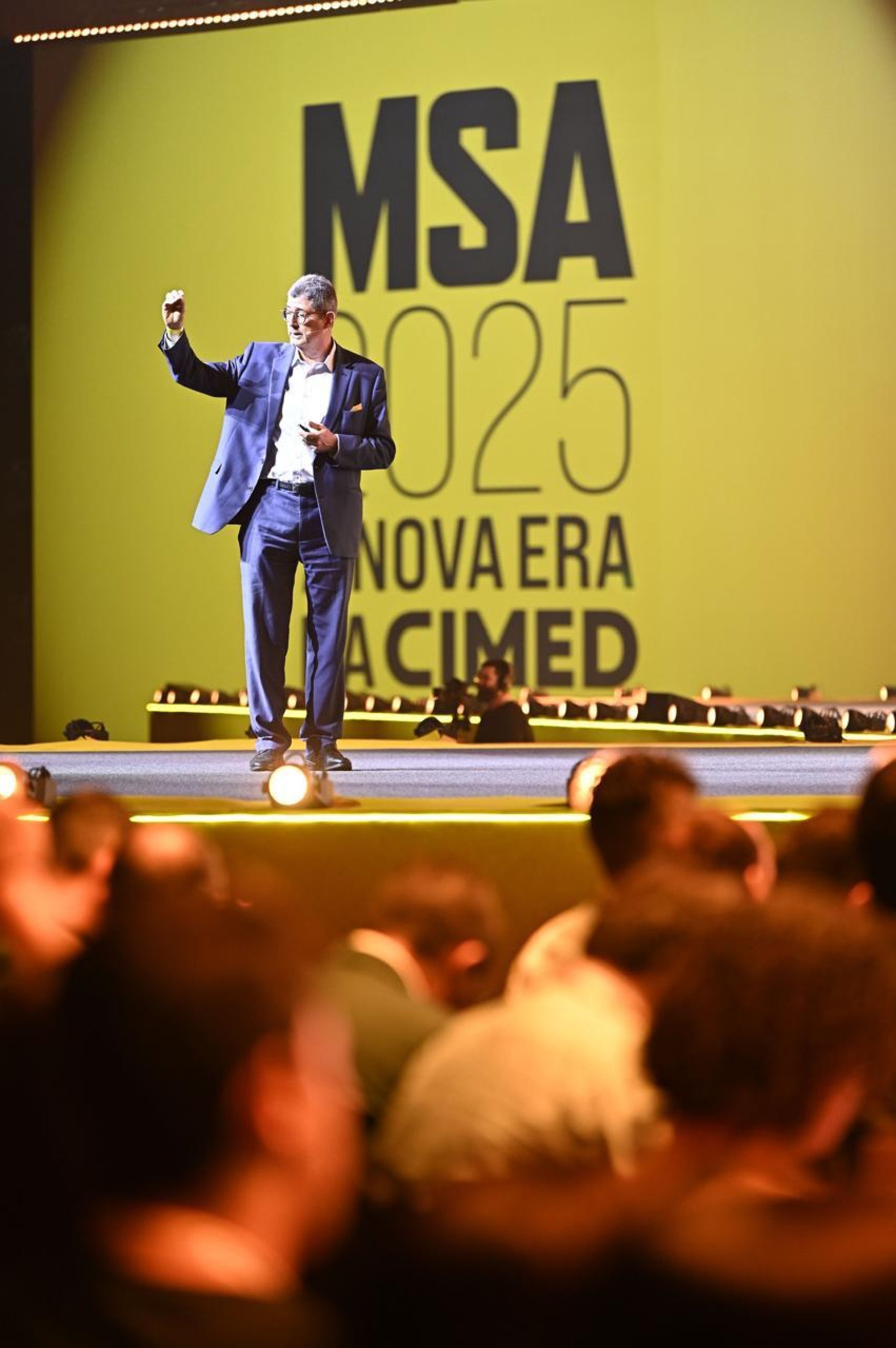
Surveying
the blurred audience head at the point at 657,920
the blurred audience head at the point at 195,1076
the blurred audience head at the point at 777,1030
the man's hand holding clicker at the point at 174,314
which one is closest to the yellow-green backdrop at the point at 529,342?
the man's hand holding clicker at the point at 174,314

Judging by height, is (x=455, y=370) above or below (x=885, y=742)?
above

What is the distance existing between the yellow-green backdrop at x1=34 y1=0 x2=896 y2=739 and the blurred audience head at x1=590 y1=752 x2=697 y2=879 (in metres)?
5.13

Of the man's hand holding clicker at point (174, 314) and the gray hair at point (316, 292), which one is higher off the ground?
the gray hair at point (316, 292)

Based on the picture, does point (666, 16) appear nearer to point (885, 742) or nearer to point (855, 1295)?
point (885, 742)

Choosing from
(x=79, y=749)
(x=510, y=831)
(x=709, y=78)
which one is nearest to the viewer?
(x=510, y=831)

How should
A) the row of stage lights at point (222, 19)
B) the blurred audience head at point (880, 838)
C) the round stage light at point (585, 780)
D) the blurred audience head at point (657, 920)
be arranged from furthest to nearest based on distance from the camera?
the row of stage lights at point (222, 19)
the round stage light at point (585, 780)
the blurred audience head at point (880, 838)
the blurred audience head at point (657, 920)

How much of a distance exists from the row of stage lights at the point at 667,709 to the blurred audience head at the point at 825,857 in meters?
3.49

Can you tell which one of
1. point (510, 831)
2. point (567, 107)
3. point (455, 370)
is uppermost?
point (567, 107)

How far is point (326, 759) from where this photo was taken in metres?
3.85

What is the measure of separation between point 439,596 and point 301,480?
3698 millimetres

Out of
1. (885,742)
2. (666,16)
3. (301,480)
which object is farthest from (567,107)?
(301,480)

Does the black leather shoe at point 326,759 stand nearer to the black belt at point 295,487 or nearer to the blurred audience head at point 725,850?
the black belt at point 295,487

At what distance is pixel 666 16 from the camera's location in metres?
7.32

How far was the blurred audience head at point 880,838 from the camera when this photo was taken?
1631mm
